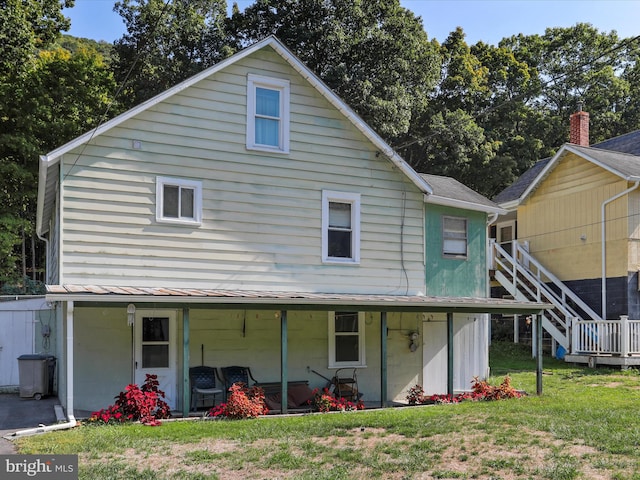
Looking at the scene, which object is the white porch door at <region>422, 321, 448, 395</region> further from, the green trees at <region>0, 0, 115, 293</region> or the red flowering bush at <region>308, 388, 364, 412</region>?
the green trees at <region>0, 0, 115, 293</region>

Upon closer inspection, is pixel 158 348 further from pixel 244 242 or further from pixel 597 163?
pixel 597 163

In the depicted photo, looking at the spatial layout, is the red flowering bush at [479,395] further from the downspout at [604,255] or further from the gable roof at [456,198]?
the downspout at [604,255]

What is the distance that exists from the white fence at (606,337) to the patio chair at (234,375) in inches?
424

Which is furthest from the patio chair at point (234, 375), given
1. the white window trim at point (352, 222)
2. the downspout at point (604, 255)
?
the downspout at point (604, 255)

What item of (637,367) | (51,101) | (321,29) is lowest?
(637,367)

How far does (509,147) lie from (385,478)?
101 feet

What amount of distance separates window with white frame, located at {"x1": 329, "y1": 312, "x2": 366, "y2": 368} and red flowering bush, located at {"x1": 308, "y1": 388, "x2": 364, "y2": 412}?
1711mm

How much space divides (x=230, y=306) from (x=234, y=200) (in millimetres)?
2772

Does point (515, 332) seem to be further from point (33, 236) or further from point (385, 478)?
point (33, 236)

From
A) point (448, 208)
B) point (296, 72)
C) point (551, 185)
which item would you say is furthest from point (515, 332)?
point (296, 72)

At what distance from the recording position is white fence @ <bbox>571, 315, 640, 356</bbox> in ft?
60.9

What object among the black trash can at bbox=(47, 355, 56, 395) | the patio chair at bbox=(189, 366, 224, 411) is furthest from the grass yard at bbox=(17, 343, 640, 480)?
the black trash can at bbox=(47, 355, 56, 395)

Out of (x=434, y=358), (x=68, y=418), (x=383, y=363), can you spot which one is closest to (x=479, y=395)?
(x=383, y=363)

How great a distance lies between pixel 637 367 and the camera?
18672mm
